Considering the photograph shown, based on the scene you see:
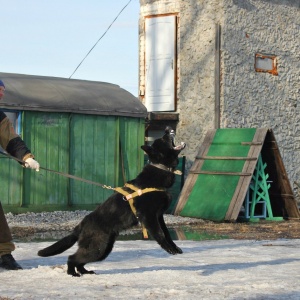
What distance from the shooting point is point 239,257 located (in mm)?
8844

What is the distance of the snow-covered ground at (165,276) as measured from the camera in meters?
6.12

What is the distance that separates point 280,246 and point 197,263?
2.29m

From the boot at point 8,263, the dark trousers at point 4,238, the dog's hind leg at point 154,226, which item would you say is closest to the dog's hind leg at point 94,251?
the dog's hind leg at point 154,226

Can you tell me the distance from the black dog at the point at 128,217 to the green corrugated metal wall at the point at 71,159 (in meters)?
7.81

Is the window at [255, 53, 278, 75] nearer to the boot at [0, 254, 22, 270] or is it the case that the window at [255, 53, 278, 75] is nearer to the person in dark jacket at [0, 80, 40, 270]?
the person in dark jacket at [0, 80, 40, 270]

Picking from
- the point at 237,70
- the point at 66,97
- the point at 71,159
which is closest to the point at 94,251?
the point at 71,159

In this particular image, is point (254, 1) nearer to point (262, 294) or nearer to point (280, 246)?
point (280, 246)

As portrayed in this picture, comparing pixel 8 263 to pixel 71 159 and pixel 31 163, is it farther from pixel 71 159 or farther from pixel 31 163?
pixel 71 159

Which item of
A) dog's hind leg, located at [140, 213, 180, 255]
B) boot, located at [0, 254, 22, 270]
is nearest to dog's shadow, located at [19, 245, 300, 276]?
boot, located at [0, 254, 22, 270]

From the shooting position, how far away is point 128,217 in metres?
6.91

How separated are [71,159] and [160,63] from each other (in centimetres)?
459

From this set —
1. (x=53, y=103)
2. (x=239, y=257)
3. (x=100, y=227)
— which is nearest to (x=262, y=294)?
(x=100, y=227)

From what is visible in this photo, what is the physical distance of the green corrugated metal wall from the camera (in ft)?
48.6

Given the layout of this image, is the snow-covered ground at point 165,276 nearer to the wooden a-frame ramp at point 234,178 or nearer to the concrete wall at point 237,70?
the wooden a-frame ramp at point 234,178
